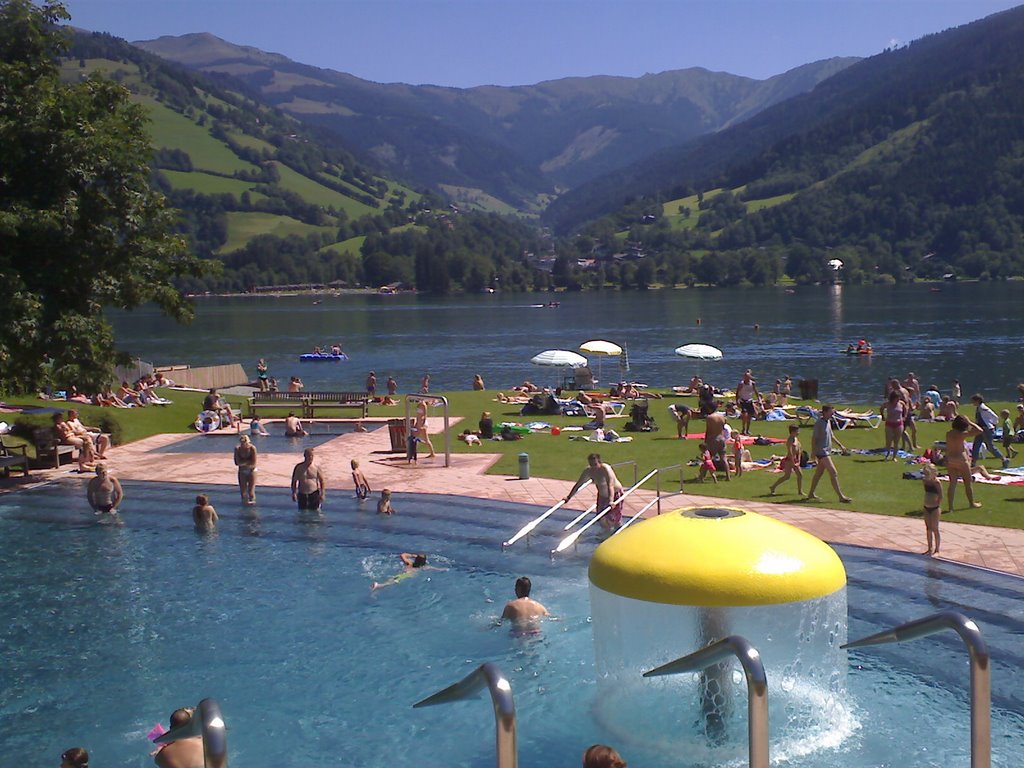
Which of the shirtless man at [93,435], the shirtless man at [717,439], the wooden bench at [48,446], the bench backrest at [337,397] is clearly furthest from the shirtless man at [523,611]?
the bench backrest at [337,397]

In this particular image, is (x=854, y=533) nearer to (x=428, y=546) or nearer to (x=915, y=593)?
(x=915, y=593)

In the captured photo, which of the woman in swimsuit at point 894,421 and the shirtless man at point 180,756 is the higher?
the shirtless man at point 180,756

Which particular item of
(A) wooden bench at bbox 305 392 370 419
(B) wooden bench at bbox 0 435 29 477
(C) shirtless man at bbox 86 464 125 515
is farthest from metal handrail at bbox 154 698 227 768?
(A) wooden bench at bbox 305 392 370 419

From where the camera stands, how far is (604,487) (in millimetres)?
17953

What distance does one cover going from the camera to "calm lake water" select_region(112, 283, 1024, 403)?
225 ft

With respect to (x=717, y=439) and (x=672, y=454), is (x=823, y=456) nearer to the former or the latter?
(x=717, y=439)

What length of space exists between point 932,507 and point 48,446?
792 inches

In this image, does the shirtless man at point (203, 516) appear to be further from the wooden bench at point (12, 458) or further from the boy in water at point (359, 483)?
the wooden bench at point (12, 458)

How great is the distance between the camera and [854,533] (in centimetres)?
1730

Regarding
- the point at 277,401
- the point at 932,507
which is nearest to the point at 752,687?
the point at 932,507

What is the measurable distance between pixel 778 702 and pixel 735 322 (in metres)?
111

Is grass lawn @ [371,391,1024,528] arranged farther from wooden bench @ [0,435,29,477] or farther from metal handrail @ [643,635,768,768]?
metal handrail @ [643,635,768,768]

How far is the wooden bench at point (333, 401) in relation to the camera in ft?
113

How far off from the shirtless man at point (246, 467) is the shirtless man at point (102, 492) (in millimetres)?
2393
